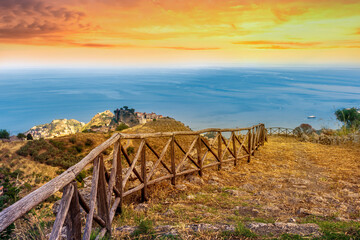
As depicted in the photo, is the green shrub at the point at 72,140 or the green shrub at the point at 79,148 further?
the green shrub at the point at 72,140

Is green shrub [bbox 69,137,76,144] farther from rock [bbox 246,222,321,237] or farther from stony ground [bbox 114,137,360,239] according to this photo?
rock [bbox 246,222,321,237]

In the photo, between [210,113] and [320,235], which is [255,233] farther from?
[210,113]

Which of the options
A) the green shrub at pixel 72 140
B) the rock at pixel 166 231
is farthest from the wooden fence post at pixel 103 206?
the green shrub at pixel 72 140

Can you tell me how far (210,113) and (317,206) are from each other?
134022mm

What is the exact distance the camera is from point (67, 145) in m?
15.4

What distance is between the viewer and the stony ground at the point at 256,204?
3.64 m

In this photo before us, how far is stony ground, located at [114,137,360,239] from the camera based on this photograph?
3.64 meters

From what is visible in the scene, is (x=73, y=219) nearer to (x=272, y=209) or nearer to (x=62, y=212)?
(x=62, y=212)

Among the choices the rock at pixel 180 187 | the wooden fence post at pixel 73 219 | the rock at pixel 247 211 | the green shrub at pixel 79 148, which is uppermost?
the wooden fence post at pixel 73 219

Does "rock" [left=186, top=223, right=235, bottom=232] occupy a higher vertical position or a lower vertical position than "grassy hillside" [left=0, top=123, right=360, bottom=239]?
higher

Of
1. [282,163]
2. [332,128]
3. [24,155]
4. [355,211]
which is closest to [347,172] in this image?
[282,163]

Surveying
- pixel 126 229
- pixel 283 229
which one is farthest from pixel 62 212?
pixel 283 229

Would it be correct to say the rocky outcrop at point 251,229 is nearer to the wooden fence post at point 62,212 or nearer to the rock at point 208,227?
the rock at point 208,227

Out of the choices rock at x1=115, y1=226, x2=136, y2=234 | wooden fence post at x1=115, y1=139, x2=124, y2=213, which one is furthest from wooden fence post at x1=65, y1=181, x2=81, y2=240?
wooden fence post at x1=115, y1=139, x2=124, y2=213
